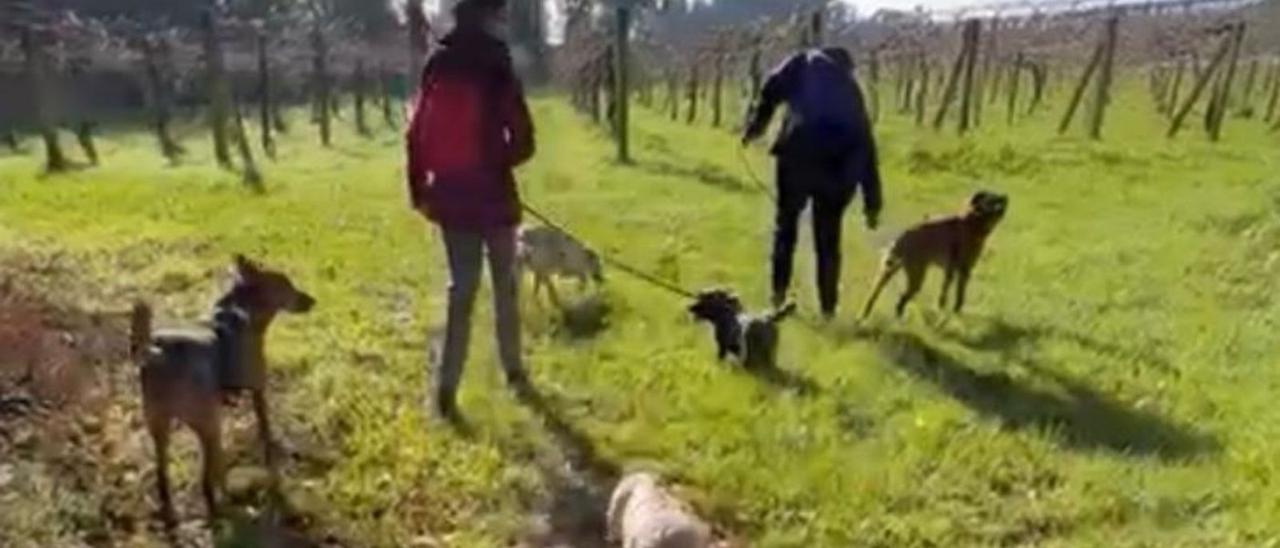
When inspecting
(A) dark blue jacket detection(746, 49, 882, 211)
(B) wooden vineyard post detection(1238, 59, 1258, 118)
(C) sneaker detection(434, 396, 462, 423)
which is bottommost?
(B) wooden vineyard post detection(1238, 59, 1258, 118)

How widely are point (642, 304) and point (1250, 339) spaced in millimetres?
3425

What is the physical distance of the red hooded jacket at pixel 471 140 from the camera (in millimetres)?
7508

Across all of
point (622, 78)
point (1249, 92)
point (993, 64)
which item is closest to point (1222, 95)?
point (1249, 92)

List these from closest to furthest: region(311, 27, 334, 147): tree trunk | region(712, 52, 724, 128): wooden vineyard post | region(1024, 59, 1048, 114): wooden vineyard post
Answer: region(311, 27, 334, 147): tree trunk, region(712, 52, 724, 128): wooden vineyard post, region(1024, 59, 1048, 114): wooden vineyard post

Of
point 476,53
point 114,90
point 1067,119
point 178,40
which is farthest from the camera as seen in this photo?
point 114,90

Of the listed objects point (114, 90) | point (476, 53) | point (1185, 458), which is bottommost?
point (114, 90)

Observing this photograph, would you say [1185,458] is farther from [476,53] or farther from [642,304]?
[642,304]

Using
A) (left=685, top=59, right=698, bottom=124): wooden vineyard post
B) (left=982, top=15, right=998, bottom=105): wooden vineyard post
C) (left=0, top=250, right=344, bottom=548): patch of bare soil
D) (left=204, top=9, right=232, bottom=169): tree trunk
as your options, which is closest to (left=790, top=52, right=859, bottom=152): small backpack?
(left=0, top=250, right=344, bottom=548): patch of bare soil

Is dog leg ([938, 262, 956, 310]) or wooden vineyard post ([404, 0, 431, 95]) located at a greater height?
wooden vineyard post ([404, 0, 431, 95])

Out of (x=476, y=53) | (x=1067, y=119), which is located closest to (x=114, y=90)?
(x=1067, y=119)

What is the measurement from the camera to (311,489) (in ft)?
22.6

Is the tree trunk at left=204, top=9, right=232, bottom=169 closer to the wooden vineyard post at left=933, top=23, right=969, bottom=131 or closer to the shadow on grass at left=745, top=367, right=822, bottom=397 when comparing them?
the wooden vineyard post at left=933, top=23, right=969, bottom=131

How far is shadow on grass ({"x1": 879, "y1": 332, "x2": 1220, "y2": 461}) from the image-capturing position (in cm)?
755

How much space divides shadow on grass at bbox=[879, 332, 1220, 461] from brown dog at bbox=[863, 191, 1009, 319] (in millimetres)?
762
